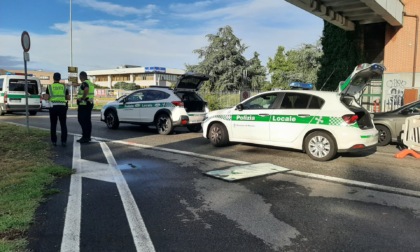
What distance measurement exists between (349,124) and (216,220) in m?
4.42

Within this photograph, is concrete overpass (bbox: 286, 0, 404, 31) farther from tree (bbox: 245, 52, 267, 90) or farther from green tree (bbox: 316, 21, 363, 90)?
tree (bbox: 245, 52, 267, 90)

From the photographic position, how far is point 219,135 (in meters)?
9.39

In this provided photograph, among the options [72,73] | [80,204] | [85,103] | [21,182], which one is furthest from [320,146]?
[72,73]

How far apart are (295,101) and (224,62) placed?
30.9m

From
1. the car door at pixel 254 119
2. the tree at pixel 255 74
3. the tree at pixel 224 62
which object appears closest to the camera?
the car door at pixel 254 119

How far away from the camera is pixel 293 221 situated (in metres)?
4.13

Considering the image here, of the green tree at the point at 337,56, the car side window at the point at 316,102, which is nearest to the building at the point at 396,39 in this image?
the green tree at the point at 337,56

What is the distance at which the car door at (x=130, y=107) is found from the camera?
12506 mm

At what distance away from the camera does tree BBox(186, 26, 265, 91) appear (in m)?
38.4

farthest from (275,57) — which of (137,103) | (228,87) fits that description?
(137,103)

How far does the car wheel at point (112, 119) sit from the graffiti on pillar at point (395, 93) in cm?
1398

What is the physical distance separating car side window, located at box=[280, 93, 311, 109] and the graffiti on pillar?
1277cm

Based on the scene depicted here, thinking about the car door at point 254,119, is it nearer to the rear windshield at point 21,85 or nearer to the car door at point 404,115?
the car door at point 404,115

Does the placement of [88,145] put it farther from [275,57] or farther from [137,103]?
[275,57]
